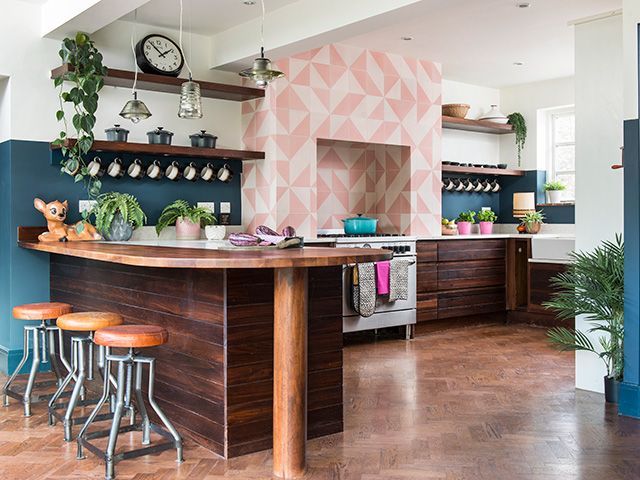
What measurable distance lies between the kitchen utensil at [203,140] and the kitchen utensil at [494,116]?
3.77m

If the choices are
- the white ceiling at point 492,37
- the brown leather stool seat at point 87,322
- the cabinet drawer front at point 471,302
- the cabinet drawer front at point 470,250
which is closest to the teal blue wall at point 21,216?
the brown leather stool seat at point 87,322

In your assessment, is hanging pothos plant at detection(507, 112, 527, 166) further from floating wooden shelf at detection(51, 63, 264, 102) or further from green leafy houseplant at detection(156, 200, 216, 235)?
green leafy houseplant at detection(156, 200, 216, 235)

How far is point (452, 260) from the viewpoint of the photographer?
7125 millimetres

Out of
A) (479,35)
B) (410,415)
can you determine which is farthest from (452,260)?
(410,415)

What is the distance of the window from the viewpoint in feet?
27.3

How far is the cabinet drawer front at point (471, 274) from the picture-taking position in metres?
7.05

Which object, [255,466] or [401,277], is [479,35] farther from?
[255,466]

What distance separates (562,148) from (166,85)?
16.4 ft

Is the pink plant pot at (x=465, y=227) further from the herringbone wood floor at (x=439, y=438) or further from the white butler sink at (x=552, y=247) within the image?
the herringbone wood floor at (x=439, y=438)

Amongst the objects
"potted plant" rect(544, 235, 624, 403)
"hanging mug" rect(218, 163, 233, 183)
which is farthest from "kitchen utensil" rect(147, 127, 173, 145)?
"potted plant" rect(544, 235, 624, 403)

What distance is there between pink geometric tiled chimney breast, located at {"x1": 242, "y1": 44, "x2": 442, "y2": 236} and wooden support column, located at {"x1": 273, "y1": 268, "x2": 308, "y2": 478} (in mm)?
2955

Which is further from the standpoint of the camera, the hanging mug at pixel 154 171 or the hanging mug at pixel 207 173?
the hanging mug at pixel 207 173

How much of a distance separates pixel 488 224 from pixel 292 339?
5.52m

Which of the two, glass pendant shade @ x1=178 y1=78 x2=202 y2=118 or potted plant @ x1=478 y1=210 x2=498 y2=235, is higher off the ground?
glass pendant shade @ x1=178 y1=78 x2=202 y2=118
